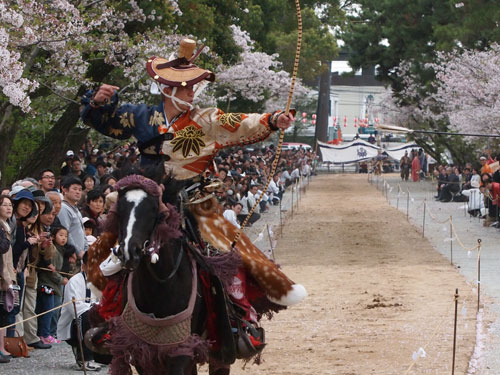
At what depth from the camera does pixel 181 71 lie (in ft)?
23.9

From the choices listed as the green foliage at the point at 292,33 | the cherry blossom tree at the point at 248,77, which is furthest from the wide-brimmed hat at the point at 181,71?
the green foliage at the point at 292,33

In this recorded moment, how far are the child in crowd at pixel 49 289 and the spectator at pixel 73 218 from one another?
1.24 ft

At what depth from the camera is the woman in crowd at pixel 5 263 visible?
862 cm

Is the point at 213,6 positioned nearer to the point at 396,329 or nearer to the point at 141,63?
the point at 141,63

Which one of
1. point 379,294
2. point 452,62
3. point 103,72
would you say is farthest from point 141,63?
point 452,62

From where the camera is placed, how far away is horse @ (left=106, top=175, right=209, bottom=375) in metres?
5.99

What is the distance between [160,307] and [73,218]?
456 cm

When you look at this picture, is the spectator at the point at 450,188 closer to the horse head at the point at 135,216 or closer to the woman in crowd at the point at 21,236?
the woman in crowd at the point at 21,236

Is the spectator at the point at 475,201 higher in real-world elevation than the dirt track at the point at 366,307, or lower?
higher

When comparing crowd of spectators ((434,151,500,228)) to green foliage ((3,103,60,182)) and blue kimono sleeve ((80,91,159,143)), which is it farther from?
blue kimono sleeve ((80,91,159,143))

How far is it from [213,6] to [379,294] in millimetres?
11322

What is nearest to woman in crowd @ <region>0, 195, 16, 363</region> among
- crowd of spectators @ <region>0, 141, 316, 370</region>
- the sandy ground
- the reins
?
crowd of spectators @ <region>0, 141, 316, 370</region>

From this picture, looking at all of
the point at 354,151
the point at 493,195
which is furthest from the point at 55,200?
the point at 354,151

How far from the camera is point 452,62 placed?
3238 cm
